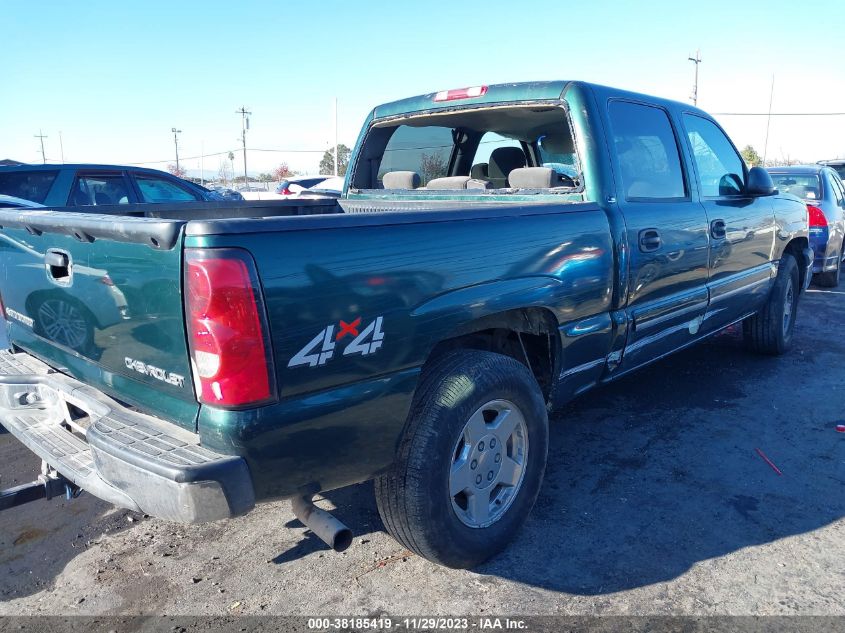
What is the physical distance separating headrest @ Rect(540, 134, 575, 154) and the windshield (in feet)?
20.0

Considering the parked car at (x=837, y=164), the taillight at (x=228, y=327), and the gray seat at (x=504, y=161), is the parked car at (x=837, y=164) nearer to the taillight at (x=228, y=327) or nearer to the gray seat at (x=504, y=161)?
the gray seat at (x=504, y=161)

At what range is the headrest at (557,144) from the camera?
12.7 feet

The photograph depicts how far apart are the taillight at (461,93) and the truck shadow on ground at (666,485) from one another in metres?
2.14

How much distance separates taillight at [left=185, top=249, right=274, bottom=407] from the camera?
1858mm

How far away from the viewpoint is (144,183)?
25.7 feet

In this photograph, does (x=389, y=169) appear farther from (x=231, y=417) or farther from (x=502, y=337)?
(x=231, y=417)

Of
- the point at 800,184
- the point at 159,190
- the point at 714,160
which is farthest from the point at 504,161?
the point at 800,184

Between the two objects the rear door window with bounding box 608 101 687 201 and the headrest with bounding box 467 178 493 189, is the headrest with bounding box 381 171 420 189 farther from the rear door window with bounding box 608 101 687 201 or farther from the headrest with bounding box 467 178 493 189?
the rear door window with bounding box 608 101 687 201

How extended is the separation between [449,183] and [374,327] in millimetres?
2178

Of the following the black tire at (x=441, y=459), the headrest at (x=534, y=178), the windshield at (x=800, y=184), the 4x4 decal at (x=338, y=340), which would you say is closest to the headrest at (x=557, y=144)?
the headrest at (x=534, y=178)

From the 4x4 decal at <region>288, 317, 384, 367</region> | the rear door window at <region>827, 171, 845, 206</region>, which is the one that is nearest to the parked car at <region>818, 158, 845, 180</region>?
the rear door window at <region>827, 171, 845, 206</region>

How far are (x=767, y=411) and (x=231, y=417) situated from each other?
12.7ft

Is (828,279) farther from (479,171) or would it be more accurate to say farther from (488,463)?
(488,463)

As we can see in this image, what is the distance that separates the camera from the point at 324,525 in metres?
2.21
